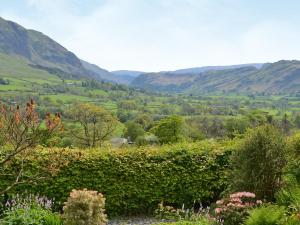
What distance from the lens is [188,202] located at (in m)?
14.0

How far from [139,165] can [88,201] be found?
15.6 feet

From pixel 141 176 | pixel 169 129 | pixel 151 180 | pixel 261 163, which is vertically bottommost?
pixel 169 129

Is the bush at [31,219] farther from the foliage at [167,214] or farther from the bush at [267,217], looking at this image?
the bush at [267,217]

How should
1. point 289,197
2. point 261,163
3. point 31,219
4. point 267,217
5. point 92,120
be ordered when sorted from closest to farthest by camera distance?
1. point 267,217
2. point 31,219
3. point 289,197
4. point 261,163
5. point 92,120

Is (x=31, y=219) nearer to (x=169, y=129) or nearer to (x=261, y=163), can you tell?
(x=261, y=163)

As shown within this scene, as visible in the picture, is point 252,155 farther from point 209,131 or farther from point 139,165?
point 209,131

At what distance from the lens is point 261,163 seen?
1120 centimetres

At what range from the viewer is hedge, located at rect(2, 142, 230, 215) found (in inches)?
511

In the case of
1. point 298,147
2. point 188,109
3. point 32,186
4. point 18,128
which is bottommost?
point 188,109

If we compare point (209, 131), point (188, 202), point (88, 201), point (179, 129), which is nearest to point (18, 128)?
point (88, 201)

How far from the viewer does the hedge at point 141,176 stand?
42.5 feet

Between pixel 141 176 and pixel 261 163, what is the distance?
384 cm

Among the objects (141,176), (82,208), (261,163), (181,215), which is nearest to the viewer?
(82,208)

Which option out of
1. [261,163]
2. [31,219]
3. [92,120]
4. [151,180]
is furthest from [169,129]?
[31,219]
